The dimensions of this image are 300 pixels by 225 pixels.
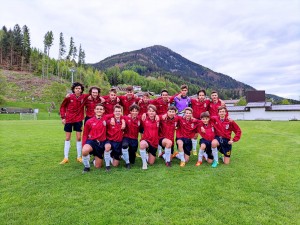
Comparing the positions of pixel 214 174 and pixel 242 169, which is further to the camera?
pixel 242 169

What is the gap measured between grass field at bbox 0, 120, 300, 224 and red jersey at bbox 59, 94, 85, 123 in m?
1.34

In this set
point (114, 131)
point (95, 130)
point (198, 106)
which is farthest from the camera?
point (198, 106)

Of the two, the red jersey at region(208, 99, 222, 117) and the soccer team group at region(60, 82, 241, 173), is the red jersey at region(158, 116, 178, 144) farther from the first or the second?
the red jersey at region(208, 99, 222, 117)

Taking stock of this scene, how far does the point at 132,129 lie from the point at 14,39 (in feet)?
314

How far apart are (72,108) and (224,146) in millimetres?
4525

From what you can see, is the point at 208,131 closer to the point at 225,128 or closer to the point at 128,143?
the point at 225,128

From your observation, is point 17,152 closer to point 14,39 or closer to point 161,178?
point 161,178

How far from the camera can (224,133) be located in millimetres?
7238

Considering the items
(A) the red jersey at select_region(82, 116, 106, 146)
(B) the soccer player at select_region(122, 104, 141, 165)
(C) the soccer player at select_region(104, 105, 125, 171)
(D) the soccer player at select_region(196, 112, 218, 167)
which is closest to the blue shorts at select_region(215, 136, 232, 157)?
(D) the soccer player at select_region(196, 112, 218, 167)

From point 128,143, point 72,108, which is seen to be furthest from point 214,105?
point 72,108

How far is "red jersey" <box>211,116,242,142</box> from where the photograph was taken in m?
7.24

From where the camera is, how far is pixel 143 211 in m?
3.79

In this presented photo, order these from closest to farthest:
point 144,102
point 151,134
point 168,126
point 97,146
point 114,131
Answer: point 97,146
point 114,131
point 151,134
point 168,126
point 144,102

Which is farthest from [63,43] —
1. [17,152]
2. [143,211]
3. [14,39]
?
[143,211]
